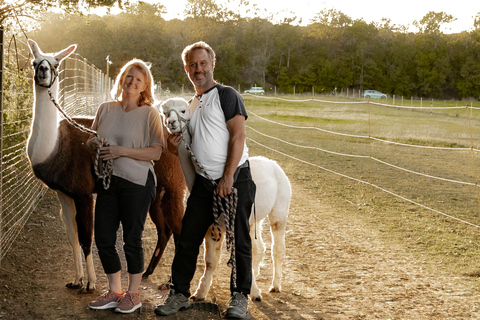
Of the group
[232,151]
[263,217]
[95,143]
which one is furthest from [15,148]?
[232,151]

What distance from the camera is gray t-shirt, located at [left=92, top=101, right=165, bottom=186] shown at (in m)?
3.48

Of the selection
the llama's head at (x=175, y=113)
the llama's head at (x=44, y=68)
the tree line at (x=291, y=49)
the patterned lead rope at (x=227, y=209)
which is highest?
the tree line at (x=291, y=49)

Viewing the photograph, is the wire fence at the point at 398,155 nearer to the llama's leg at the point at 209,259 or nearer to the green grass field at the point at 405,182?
the green grass field at the point at 405,182

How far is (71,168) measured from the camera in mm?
3842

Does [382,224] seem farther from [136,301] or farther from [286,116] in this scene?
[286,116]

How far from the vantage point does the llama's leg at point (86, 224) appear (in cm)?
387

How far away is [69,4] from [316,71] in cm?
6108

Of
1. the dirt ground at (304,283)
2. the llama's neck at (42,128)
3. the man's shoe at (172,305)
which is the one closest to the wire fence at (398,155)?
the dirt ground at (304,283)

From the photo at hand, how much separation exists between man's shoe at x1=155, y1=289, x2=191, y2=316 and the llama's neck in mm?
1353

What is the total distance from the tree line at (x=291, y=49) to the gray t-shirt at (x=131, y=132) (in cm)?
4951

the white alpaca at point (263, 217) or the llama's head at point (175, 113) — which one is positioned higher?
the llama's head at point (175, 113)

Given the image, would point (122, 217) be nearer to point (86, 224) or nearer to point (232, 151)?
point (86, 224)

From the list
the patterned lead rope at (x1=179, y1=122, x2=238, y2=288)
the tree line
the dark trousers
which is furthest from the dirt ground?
the tree line

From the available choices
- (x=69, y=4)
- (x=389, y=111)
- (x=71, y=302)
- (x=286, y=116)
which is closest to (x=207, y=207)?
(x=71, y=302)
